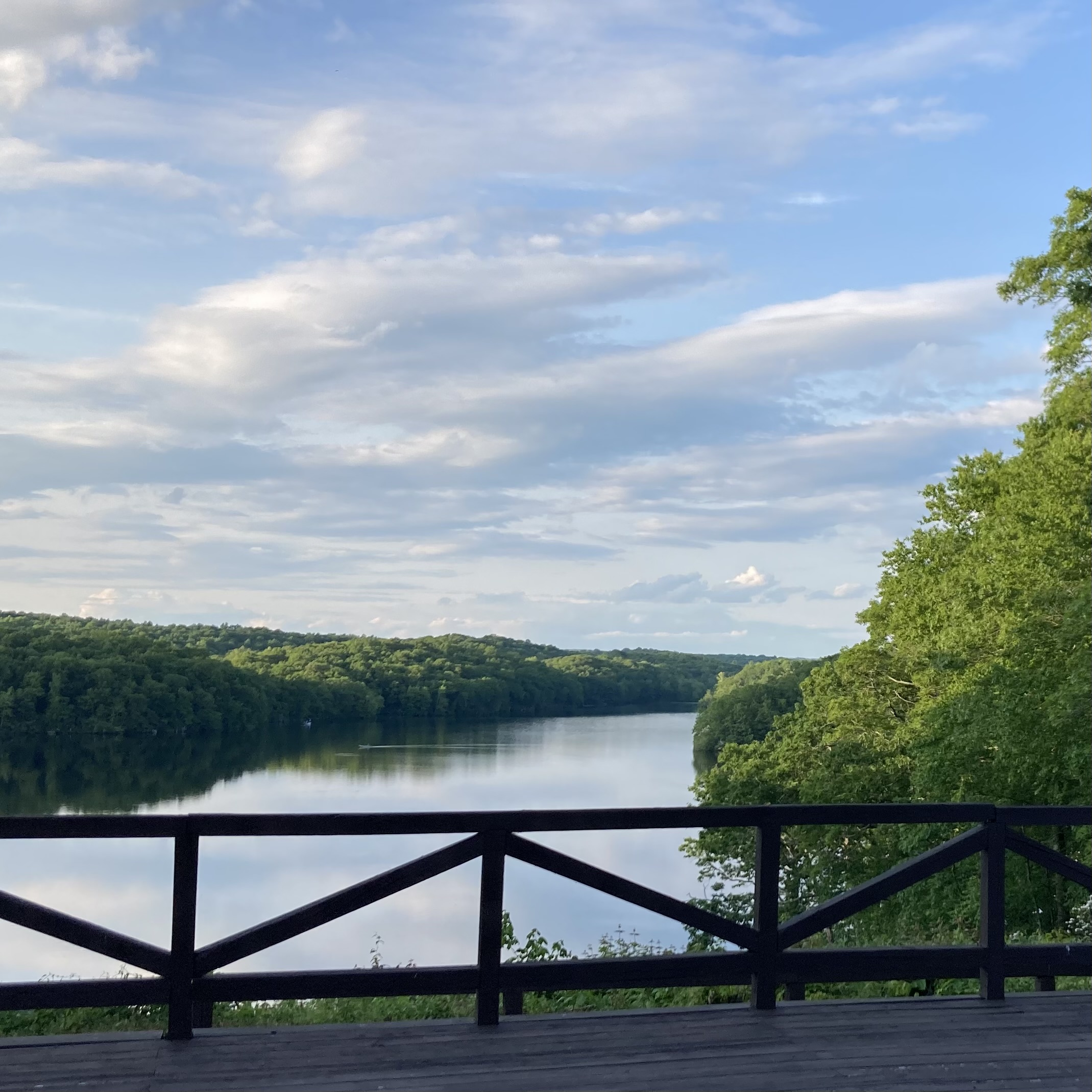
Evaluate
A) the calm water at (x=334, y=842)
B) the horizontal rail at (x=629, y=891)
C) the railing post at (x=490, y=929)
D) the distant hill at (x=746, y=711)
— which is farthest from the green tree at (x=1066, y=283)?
the distant hill at (x=746, y=711)

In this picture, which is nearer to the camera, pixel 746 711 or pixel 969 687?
pixel 969 687

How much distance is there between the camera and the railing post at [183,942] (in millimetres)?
4523

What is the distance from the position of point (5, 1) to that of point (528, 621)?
7012 centimetres

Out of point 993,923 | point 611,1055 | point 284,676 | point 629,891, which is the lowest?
point 284,676

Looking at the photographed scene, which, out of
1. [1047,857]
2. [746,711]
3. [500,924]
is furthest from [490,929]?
[746,711]

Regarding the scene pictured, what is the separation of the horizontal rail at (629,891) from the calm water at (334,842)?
20.6ft

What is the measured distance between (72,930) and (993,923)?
4.19 meters

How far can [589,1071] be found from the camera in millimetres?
4262

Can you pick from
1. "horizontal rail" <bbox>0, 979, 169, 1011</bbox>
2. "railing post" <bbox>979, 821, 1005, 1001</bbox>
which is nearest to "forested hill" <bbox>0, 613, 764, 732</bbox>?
"horizontal rail" <bbox>0, 979, 169, 1011</bbox>

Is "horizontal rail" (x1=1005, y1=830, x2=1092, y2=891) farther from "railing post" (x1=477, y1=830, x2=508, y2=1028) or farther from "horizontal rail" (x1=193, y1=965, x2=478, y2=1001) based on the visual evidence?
"horizontal rail" (x1=193, y1=965, x2=478, y2=1001)

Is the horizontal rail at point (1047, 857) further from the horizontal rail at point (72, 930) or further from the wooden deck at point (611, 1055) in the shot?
the horizontal rail at point (72, 930)

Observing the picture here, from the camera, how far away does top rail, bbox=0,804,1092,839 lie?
451cm

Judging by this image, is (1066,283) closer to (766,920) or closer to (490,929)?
(766,920)

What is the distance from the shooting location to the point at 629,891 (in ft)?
16.1
